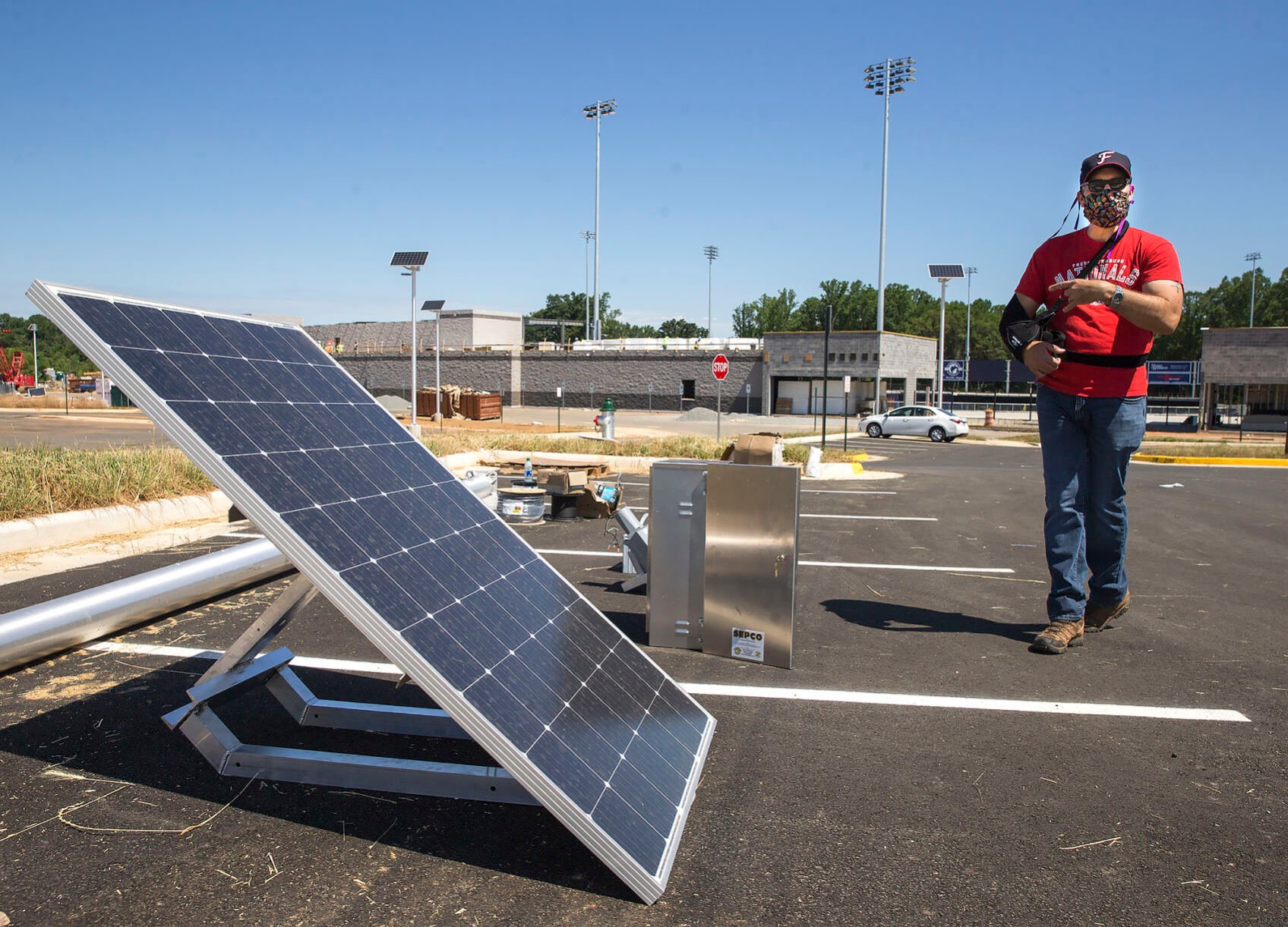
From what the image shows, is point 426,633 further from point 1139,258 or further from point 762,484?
point 1139,258

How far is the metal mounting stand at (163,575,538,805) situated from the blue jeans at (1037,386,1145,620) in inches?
154

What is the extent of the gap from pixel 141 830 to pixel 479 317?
3306 inches

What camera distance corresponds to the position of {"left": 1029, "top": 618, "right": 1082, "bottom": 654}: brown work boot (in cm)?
564

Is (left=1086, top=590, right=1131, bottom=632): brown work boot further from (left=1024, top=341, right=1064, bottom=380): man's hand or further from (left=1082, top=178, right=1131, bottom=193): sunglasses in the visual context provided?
(left=1082, top=178, right=1131, bottom=193): sunglasses

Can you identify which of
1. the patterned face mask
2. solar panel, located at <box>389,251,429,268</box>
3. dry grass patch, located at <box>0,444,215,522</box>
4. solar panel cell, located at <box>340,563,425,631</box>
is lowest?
dry grass patch, located at <box>0,444,215,522</box>

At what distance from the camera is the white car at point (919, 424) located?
38.0 m

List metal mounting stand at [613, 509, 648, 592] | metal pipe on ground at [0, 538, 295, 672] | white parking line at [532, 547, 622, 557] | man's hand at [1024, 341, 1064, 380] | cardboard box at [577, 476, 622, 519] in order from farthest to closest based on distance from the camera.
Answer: cardboard box at [577, 476, 622, 519] < white parking line at [532, 547, 622, 557] < metal mounting stand at [613, 509, 648, 592] < man's hand at [1024, 341, 1064, 380] < metal pipe on ground at [0, 538, 295, 672]

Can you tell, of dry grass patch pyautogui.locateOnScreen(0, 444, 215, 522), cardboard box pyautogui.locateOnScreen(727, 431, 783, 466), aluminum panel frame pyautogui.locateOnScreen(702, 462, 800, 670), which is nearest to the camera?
aluminum panel frame pyautogui.locateOnScreen(702, 462, 800, 670)

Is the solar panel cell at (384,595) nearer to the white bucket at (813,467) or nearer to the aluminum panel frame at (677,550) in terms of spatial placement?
the aluminum panel frame at (677,550)

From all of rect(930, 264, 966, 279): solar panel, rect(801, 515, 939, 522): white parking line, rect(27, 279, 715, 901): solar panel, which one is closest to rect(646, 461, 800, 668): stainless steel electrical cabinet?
rect(27, 279, 715, 901): solar panel

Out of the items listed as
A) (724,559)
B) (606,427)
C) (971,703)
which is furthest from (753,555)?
(606,427)

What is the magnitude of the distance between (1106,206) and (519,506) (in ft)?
22.4

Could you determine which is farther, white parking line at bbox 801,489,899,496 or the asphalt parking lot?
white parking line at bbox 801,489,899,496

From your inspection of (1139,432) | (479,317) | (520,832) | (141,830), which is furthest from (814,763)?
(479,317)
